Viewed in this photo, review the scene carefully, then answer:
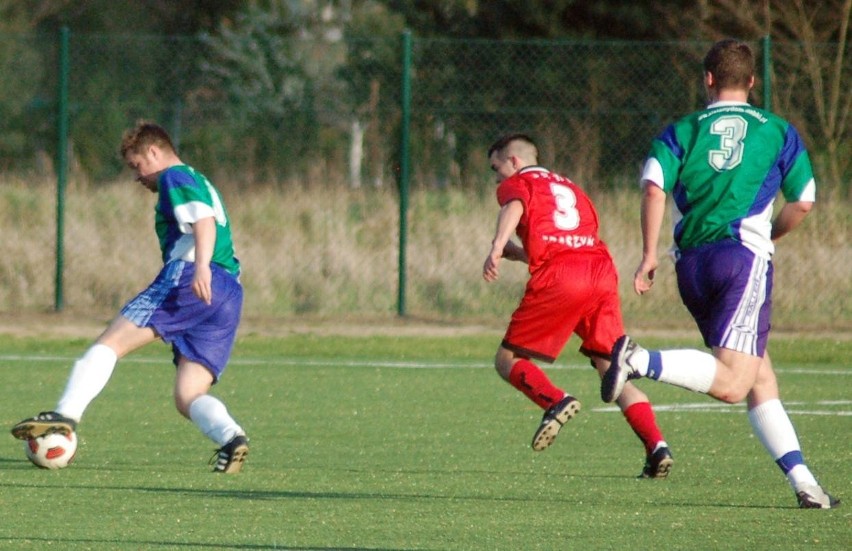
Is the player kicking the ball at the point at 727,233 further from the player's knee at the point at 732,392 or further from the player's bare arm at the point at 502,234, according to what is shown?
the player's bare arm at the point at 502,234

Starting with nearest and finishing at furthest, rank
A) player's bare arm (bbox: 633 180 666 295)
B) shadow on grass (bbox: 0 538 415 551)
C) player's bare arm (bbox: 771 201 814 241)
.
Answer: shadow on grass (bbox: 0 538 415 551), player's bare arm (bbox: 633 180 666 295), player's bare arm (bbox: 771 201 814 241)

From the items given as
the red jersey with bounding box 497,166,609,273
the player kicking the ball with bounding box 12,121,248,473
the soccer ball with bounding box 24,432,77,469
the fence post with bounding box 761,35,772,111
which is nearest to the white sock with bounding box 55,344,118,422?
the player kicking the ball with bounding box 12,121,248,473

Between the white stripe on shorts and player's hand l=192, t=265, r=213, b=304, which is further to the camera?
player's hand l=192, t=265, r=213, b=304

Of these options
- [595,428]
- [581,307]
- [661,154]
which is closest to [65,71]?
[595,428]

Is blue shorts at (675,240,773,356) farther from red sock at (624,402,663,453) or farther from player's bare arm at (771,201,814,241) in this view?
red sock at (624,402,663,453)

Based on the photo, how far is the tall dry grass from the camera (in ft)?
53.1

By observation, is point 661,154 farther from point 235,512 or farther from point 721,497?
point 235,512

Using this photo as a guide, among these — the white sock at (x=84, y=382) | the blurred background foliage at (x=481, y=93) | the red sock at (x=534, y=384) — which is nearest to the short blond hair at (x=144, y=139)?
the white sock at (x=84, y=382)

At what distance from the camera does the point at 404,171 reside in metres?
15.9

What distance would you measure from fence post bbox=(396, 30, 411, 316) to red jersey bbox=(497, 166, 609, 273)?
8019 mm

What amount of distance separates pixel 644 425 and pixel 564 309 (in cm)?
64

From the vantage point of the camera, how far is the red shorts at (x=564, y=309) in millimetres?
7578

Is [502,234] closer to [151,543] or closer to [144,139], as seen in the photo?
[144,139]

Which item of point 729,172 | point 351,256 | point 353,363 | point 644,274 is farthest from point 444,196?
point 729,172
